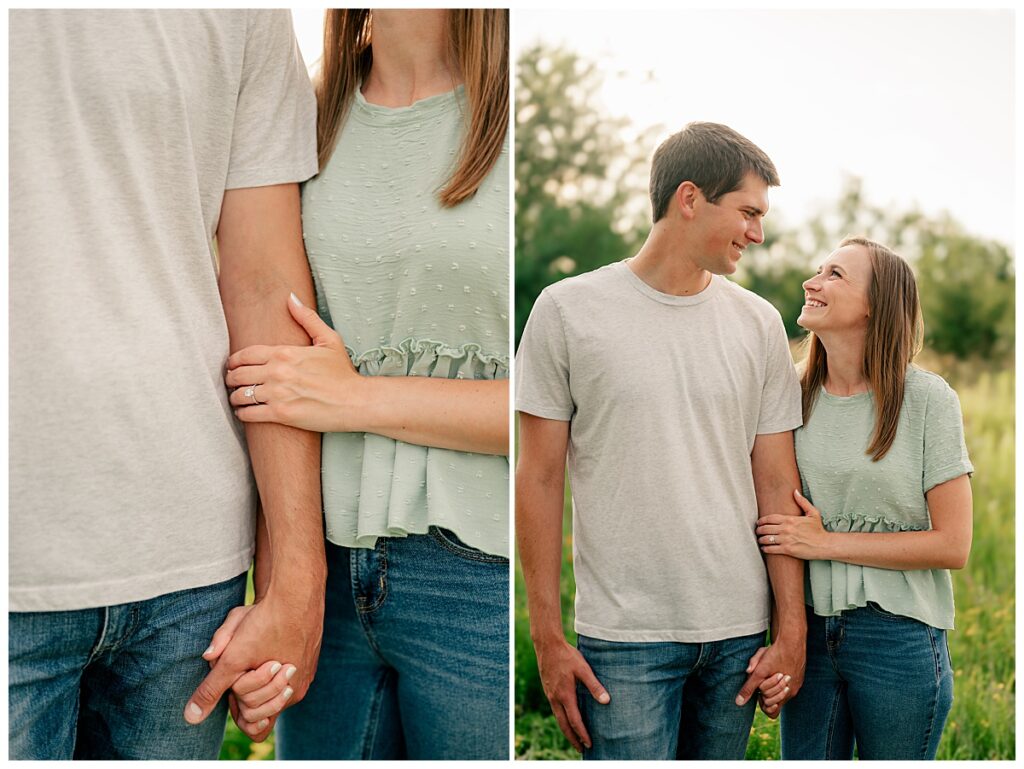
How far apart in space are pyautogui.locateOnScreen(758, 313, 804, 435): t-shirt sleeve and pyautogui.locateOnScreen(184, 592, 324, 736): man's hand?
98cm

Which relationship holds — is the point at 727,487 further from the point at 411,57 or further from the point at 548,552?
the point at 411,57

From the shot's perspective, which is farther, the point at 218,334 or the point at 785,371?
the point at 785,371

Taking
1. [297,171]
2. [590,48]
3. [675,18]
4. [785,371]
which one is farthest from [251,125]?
[785,371]

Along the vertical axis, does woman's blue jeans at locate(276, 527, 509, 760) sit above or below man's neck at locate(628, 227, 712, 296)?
below

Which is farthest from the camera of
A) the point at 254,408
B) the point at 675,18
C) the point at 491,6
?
the point at 675,18

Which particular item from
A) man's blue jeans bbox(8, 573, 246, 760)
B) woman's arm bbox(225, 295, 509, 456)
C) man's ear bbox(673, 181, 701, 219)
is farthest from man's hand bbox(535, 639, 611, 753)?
man's ear bbox(673, 181, 701, 219)

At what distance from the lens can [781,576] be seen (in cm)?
193

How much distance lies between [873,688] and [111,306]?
1.66m

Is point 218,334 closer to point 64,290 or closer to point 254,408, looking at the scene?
point 254,408

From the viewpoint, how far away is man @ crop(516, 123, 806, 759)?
1.90m

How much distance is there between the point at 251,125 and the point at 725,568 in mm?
1259

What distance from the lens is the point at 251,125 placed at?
66.9 inches

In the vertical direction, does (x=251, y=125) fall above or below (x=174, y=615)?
above

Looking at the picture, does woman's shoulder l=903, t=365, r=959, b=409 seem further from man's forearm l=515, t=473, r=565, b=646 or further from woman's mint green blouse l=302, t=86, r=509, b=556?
woman's mint green blouse l=302, t=86, r=509, b=556
